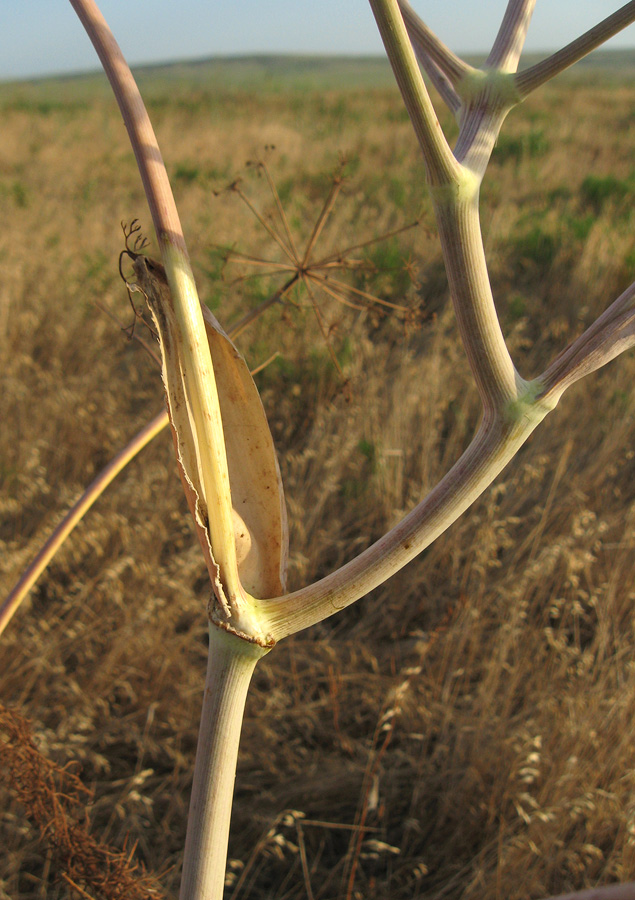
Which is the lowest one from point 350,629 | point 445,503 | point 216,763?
point 216,763

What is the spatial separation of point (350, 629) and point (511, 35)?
66.1 inches

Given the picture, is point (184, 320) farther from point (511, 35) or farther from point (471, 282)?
point (511, 35)

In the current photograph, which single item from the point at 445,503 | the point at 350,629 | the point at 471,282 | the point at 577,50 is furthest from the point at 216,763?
the point at 350,629

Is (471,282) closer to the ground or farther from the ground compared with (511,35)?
closer to the ground

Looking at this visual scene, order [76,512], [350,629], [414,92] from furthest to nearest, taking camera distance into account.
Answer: [350,629] < [76,512] < [414,92]

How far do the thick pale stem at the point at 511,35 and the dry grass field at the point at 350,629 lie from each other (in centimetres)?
27

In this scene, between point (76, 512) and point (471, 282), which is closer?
point (471, 282)

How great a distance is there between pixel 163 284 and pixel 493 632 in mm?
1556

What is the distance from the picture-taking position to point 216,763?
38cm

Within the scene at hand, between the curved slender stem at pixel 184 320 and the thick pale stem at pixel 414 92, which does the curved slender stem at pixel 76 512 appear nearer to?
the curved slender stem at pixel 184 320

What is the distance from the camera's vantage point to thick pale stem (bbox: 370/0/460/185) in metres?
0.30

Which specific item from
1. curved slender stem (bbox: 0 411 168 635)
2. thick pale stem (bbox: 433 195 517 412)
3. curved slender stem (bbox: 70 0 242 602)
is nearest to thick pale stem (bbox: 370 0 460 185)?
thick pale stem (bbox: 433 195 517 412)

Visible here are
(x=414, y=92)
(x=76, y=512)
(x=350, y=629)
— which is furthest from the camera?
(x=350, y=629)

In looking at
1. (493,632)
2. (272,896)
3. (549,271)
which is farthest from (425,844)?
(549,271)
